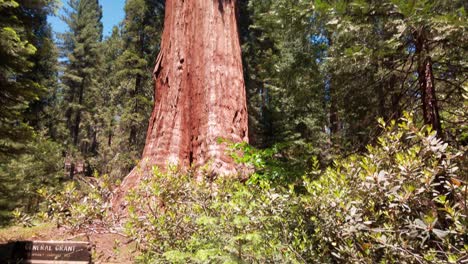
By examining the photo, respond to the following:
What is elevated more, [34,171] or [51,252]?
[34,171]

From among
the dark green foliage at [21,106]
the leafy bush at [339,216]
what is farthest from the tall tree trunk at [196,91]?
the dark green foliage at [21,106]

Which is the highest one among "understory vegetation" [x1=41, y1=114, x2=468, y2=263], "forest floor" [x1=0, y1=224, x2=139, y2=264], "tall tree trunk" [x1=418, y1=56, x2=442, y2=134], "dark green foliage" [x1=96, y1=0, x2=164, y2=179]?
"dark green foliage" [x1=96, y1=0, x2=164, y2=179]

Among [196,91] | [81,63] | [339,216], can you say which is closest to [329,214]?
[339,216]

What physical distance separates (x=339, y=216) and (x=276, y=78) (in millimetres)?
5614

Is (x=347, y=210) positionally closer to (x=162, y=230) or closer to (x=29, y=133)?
(x=162, y=230)

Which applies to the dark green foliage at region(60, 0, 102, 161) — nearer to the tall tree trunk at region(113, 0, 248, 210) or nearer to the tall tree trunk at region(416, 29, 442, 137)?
the tall tree trunk at region(113, 0, 248, 210)

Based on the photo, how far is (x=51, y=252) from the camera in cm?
571

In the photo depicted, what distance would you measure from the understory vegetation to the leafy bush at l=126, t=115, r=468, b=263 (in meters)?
0.01

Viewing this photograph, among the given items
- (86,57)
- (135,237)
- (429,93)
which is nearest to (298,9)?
(429,93)

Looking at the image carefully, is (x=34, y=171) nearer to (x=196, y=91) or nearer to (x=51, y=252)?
(x=51, y=252)

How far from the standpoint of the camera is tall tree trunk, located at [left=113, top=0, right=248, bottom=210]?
255 inches

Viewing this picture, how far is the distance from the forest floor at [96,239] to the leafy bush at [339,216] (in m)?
0.69

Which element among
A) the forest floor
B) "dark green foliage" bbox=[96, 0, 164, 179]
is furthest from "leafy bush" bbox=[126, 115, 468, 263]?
"dark green foliage" bbox=[96, 0, 164, 179]

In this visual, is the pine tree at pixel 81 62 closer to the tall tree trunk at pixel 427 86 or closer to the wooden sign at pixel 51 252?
the wooden sign at pixel 51 252
